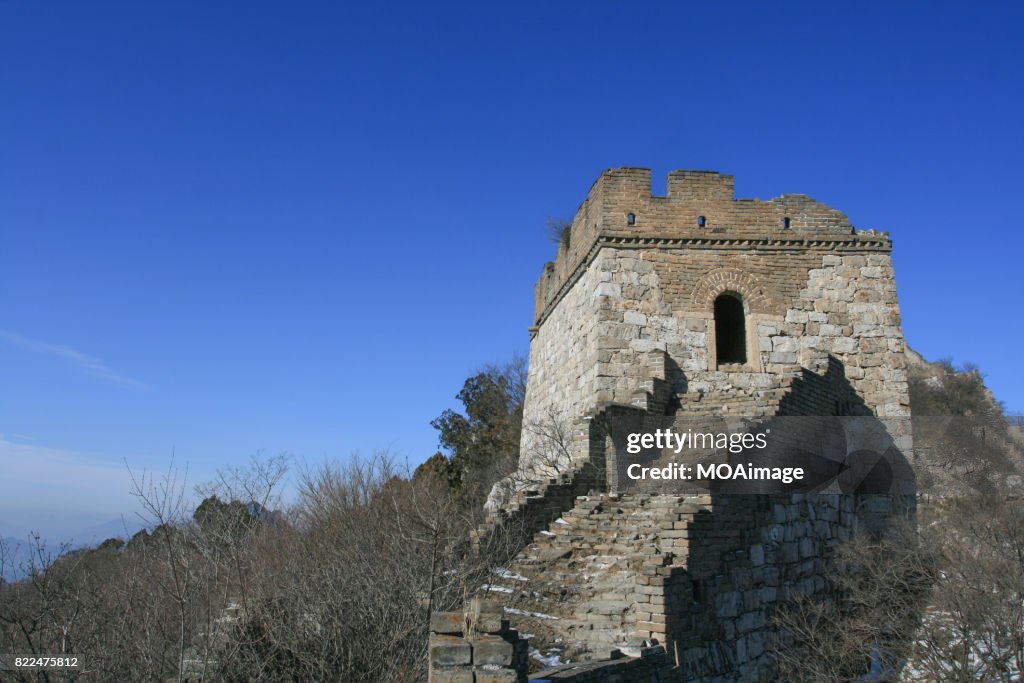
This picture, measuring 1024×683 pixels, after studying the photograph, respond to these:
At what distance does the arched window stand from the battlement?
1.55 m

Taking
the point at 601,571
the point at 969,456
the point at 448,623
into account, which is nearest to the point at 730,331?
the point at 969,456

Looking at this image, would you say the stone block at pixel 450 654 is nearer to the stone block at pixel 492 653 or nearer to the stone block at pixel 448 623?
the stone block at pixel 492 653

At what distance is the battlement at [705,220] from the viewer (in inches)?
584

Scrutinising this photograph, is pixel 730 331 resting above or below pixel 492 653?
above

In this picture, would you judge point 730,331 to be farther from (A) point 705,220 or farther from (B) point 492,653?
(B) point 492,653

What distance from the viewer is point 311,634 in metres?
7.12

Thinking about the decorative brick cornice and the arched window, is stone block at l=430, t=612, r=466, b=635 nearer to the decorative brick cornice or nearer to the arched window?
the decorative brick cornice

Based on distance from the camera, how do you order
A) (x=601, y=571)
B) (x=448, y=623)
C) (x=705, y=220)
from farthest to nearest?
(x=705, y=220) < (x=601, y=571) < (x=448, y=623)

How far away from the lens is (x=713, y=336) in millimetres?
14508

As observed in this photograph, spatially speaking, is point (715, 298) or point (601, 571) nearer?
point (601, 571)

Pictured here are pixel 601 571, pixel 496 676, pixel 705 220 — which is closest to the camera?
pixel 496 676

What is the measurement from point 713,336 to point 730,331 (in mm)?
2153

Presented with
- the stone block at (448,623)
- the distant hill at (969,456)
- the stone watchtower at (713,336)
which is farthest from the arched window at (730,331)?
the stone block at (448,623)

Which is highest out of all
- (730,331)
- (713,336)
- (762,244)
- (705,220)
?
(705,220)
